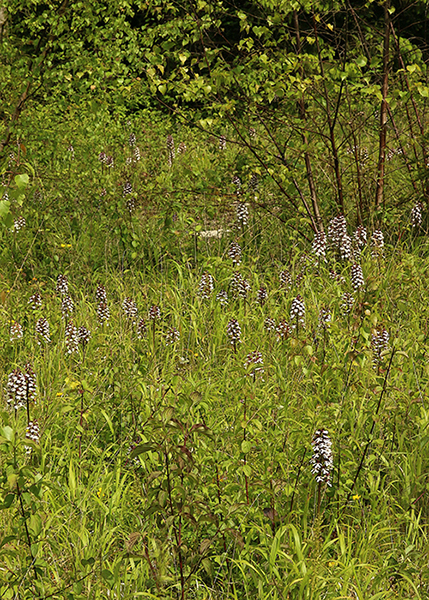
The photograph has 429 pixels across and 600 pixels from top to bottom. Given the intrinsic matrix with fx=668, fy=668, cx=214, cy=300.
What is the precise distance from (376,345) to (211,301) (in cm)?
138

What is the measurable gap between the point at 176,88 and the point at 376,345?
2.54 metres

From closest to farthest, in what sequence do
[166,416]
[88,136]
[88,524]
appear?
[166,416] → [88,524] → [88,136]

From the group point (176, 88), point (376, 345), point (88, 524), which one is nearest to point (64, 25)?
point (176, 88)

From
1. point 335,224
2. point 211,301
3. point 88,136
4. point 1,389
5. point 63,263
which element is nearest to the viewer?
point 1,389

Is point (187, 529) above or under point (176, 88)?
under

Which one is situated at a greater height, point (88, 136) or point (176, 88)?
point (176, 88)

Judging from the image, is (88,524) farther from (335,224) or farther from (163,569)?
(335,224)

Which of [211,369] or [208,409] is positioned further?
[211,369]

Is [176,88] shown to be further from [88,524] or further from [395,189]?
[88,524]

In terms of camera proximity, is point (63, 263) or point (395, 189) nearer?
point (63, 263)

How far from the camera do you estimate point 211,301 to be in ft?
15.6

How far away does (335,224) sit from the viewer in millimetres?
5297

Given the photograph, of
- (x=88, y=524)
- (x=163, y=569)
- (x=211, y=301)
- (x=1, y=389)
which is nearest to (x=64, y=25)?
(x=211, y=301)

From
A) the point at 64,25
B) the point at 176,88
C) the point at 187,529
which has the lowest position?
the point at 187,529
